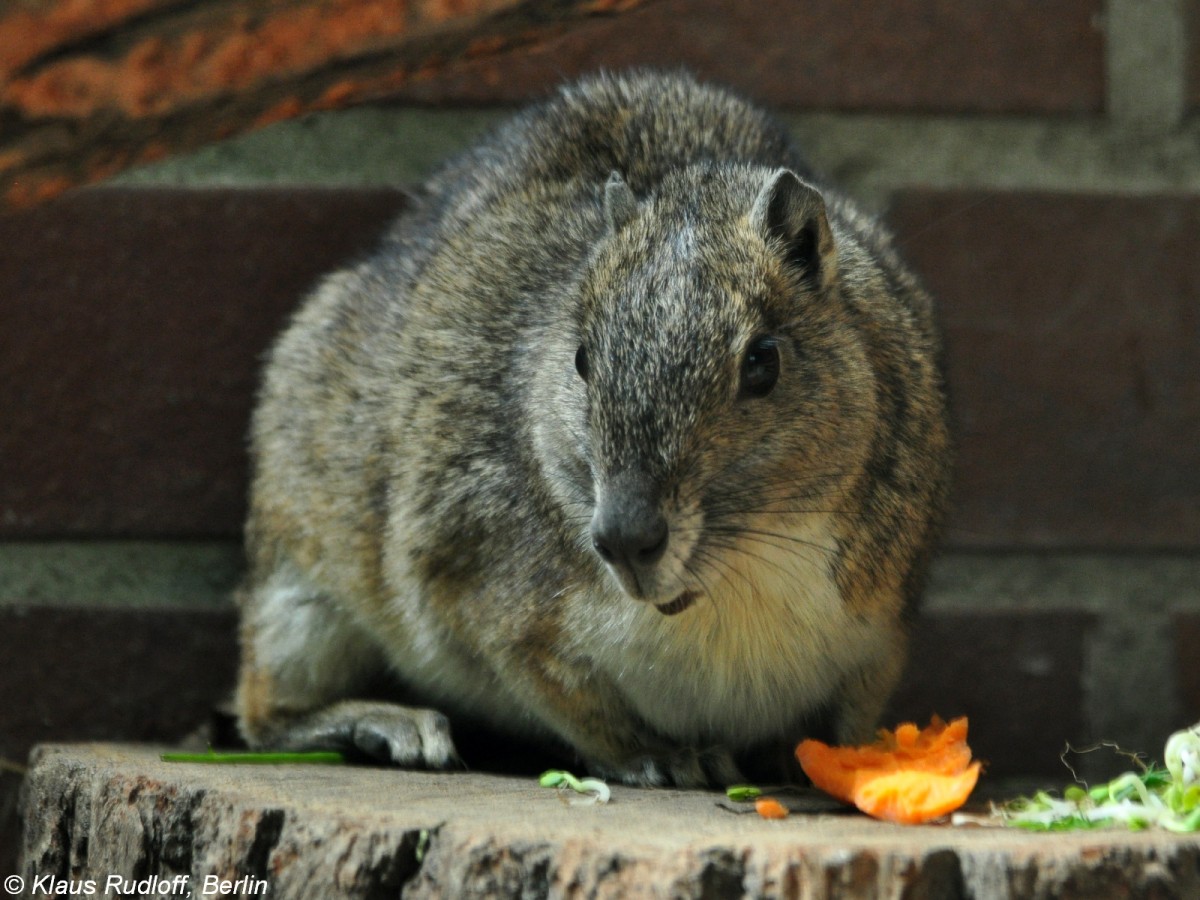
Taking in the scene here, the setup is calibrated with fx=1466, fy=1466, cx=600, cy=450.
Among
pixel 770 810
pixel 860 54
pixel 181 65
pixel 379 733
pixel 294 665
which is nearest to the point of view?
pixel 181 65

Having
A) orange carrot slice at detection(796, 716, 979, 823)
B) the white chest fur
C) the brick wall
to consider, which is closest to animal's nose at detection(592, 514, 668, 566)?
the white chest fur

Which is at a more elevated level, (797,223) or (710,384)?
(797,223)

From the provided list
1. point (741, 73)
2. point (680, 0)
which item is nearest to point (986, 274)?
point (741, 73)

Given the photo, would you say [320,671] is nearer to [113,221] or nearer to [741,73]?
[113,221]

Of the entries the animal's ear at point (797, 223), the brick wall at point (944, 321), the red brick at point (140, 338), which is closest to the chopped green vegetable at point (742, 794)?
the animal's ear at point (797, 223)

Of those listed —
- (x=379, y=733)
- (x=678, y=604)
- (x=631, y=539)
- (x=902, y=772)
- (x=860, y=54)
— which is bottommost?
(x=379, y=733)

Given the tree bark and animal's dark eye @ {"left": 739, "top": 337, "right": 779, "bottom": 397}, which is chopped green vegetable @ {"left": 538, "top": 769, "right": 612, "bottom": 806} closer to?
animal's dark eye @ {"left": 739, "top": 337, "right": 779, "bottom": 397}

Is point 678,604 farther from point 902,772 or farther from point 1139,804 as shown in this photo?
point 1139,804

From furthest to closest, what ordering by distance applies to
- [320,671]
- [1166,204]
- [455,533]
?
1. [1166,204]
2. [320,671]
3. [455,533]

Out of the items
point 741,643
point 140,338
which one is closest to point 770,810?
point 741,643
